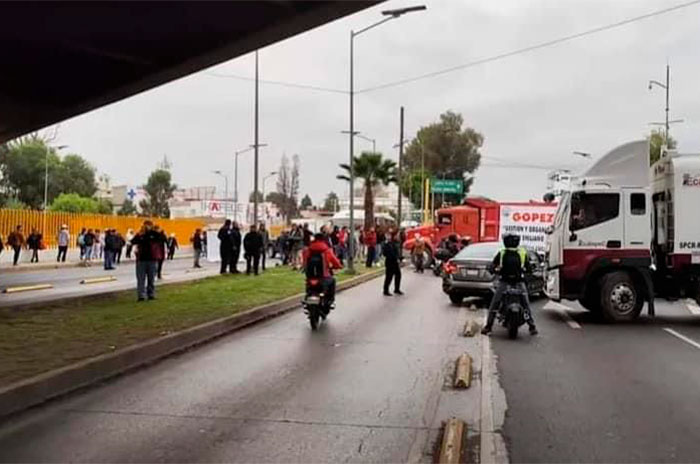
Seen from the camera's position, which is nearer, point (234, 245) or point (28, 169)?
point (234, 245)

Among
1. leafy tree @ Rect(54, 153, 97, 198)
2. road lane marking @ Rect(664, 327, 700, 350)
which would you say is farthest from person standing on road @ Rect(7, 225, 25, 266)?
leafy tree @ Rect(54, 153, 97, 198)

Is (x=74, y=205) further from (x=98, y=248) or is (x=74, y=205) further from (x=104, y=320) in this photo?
(x=104, y=320)

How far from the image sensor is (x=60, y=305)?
15.7m

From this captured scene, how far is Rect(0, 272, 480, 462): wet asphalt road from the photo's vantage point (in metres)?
6.32

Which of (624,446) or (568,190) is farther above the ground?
(568,190)

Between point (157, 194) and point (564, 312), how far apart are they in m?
99.6

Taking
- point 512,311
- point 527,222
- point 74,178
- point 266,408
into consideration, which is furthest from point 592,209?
point 74,178

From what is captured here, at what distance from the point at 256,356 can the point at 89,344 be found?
7.20 ft

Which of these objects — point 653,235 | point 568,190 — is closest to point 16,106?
point 568,190

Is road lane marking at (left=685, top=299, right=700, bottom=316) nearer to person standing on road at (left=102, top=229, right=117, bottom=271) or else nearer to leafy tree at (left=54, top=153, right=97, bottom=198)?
person standing on road at (left=102, top=229, right=117, bottom=271)

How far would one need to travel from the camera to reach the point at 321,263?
14.8 meters

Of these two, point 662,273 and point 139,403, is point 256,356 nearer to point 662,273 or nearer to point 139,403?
point 139,403

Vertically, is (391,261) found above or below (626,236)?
below

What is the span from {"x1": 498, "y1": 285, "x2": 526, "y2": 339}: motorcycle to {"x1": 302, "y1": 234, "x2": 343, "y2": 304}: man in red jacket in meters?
3.17
